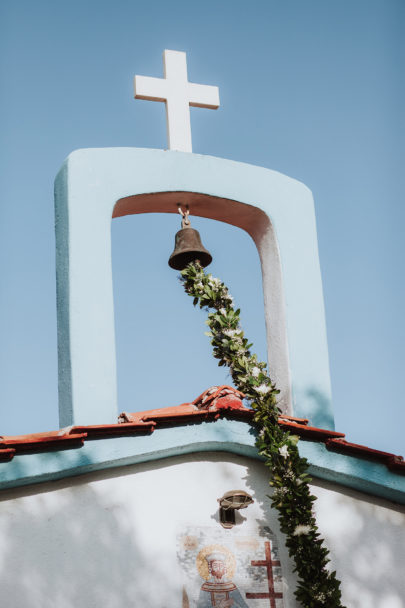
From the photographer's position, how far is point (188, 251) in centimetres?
752

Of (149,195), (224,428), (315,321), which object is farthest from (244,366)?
(149,195)

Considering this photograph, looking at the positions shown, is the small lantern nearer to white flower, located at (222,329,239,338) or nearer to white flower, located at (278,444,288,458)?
white flower, located at (278,444,288,458)

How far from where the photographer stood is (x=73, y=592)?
572cm

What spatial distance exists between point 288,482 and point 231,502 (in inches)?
15.4

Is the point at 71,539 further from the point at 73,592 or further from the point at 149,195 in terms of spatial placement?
the point at 149,195

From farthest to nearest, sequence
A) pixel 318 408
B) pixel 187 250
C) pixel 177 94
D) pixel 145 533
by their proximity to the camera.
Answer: pixel 177 94 < pixel 187 250 < pixel 318 408 < pixel 145 533

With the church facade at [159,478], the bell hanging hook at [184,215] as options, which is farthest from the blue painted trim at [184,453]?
the bell hanging hook at [184,215]

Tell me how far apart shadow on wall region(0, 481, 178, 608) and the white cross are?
328 cm

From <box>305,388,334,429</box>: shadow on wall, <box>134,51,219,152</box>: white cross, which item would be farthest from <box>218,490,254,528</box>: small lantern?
<box>134,51,219,152</box>: white cross

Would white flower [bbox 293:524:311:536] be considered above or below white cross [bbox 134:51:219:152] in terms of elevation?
below

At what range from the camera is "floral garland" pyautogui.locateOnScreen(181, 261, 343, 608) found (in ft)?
19.8

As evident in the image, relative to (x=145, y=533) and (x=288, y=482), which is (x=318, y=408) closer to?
(x=288, y=482)

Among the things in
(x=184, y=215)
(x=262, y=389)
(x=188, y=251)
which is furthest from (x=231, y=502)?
(x=184, y=215)

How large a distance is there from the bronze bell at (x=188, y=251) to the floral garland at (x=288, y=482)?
907 millimetres
